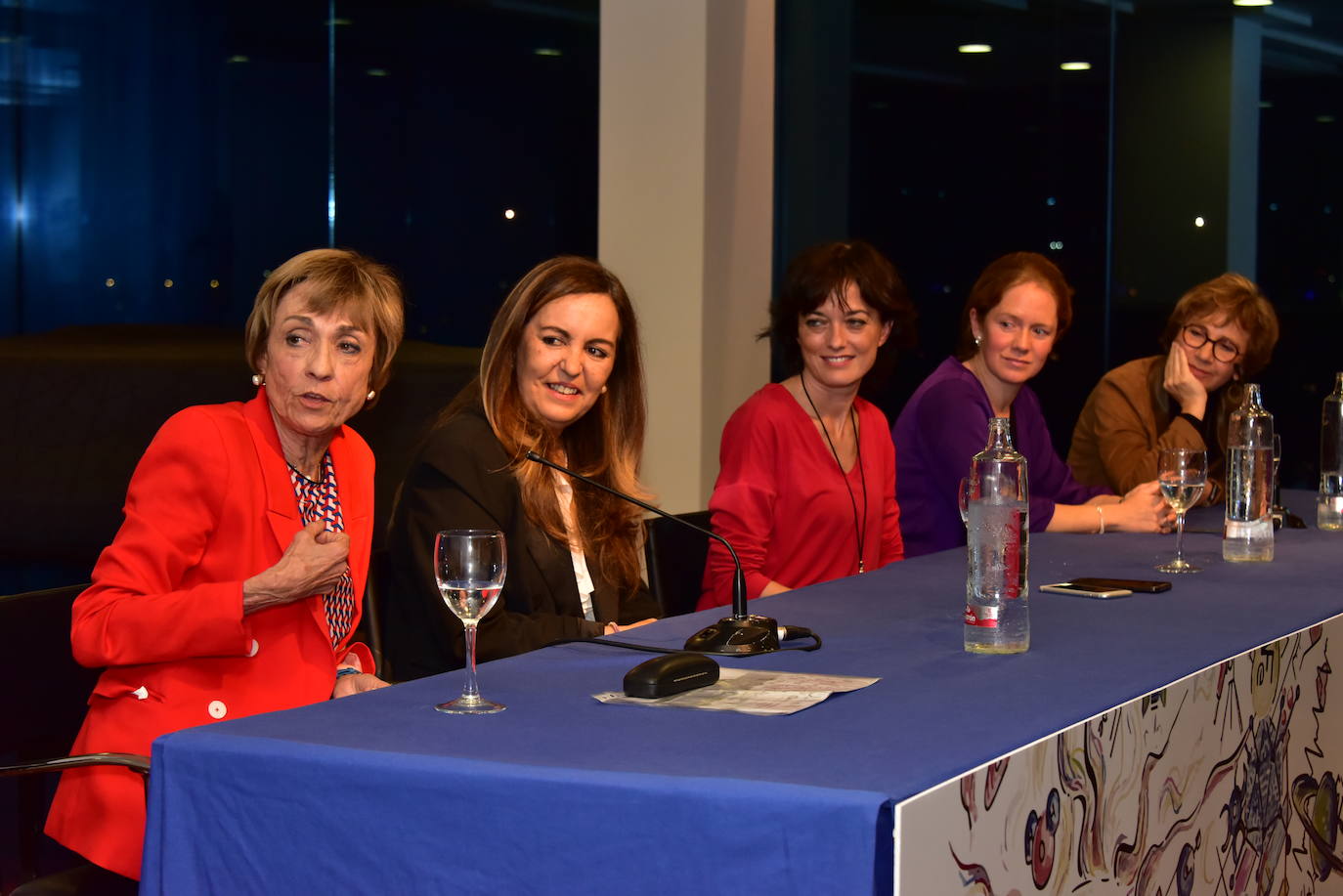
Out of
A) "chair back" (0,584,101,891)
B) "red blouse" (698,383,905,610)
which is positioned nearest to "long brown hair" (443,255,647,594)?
A: "red blouse" (698,383,905,610)

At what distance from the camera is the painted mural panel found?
1205 mm

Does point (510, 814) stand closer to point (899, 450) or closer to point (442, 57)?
point (899, 450)

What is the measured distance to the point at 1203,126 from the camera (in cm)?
487

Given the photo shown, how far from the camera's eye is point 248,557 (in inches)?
75.1

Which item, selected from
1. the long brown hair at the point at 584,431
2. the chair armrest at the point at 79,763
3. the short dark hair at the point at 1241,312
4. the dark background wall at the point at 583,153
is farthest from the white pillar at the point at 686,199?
the chair armrest at the point at 79,763

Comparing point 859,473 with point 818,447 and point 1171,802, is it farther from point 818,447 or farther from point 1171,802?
point 1171,802

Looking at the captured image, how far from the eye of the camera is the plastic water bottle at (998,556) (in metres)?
1.68

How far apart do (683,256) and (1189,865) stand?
10.7ft

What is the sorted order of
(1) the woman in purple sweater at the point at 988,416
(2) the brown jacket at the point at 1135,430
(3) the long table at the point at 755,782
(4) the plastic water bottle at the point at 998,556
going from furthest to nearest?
(2) the brown jacket at the point at 1135,430
(1) the woman in purple sweater at the point at 988,416
(4) the plastic water bottle at the point at 998,556
(3) the long table at the point at 755,782

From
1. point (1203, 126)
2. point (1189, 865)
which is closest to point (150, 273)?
point (1203, 126)

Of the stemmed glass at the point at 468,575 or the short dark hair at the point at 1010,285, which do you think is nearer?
the stemmed glass at the point at 468,575

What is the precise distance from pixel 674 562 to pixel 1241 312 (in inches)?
68.4

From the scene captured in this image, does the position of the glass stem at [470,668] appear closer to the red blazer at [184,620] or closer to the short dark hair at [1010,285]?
the red blazer at [184,620]

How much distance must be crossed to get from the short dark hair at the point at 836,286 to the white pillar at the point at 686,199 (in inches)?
65.8
